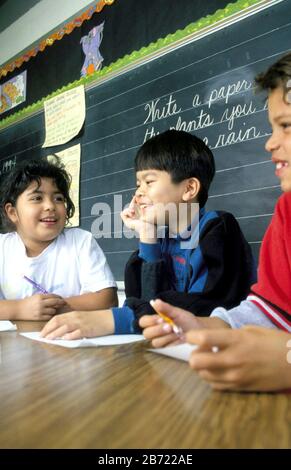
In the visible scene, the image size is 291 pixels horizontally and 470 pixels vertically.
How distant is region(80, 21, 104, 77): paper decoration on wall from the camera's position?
1.78 m

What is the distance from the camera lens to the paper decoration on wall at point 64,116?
6.15 ft

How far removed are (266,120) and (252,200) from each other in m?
0.25

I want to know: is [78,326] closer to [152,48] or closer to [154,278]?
[154,278]

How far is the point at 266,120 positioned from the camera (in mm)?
1185

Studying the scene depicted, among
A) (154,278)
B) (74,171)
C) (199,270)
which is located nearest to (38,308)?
(154,278)

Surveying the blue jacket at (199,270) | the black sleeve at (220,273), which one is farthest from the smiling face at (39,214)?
the black sleeve at (220,273)

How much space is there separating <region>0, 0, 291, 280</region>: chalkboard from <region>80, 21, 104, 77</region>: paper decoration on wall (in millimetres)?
106

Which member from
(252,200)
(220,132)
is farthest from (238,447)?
(220,132)

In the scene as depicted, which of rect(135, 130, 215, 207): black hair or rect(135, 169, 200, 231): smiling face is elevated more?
rect(135, 130, 215, 207): black hair

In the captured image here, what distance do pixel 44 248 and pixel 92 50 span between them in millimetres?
1041

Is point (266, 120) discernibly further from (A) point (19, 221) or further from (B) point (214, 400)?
(B) point (214, 400)

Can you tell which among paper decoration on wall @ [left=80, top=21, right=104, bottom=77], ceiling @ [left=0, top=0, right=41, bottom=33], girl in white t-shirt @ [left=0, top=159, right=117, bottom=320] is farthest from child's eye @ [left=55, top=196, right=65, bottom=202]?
ceiling @ [left=0, top=0, right=41, bottom=33]

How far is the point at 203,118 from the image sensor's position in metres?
1.36

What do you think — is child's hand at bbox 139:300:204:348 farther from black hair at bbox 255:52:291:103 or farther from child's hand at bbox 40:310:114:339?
black hair at bbox 255:52:291:103
